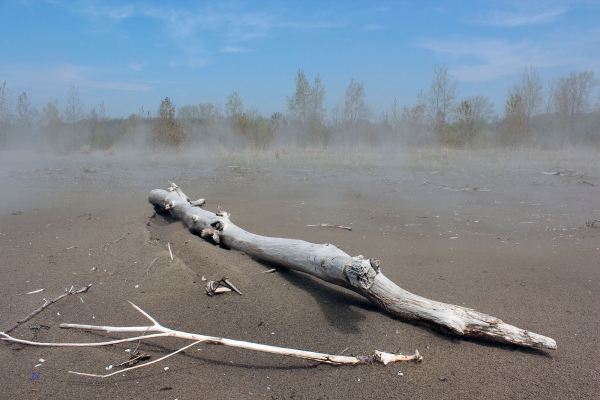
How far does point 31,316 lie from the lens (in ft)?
10.3

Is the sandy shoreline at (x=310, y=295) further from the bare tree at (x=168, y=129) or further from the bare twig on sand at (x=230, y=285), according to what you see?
the bare tree at (x=168, y=129)

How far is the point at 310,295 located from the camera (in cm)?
347

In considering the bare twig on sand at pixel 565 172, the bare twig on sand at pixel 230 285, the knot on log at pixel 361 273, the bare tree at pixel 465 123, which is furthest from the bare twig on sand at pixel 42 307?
the bare tree at pixel 465 123

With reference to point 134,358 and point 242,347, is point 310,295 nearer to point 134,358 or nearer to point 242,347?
point 242,347

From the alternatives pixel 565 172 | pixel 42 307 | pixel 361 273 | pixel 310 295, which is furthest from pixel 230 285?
pixel 565 172

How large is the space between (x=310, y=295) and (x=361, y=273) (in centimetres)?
75

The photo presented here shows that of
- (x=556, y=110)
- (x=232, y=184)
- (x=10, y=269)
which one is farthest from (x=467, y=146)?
(x=10, y=269)

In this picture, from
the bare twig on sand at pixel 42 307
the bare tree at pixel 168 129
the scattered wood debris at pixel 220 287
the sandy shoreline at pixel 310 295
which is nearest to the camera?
the sandy shoreline at pixel 310 295

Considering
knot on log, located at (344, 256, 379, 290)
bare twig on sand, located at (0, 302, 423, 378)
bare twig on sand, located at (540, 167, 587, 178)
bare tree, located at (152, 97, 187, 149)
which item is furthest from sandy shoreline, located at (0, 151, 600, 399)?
bare tree, located at (152, 97, 187, 149)

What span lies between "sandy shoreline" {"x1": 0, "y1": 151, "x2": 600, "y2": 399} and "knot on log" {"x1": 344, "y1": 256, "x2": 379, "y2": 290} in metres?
0.33

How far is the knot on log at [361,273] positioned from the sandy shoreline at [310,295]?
329 millimetres

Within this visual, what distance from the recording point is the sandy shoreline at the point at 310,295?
2436 millimetres

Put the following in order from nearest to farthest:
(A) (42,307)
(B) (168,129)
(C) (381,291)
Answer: (C) (381,291) → (A) (42,307) → (B) (168,129)

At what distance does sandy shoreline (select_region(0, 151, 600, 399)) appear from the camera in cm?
244
